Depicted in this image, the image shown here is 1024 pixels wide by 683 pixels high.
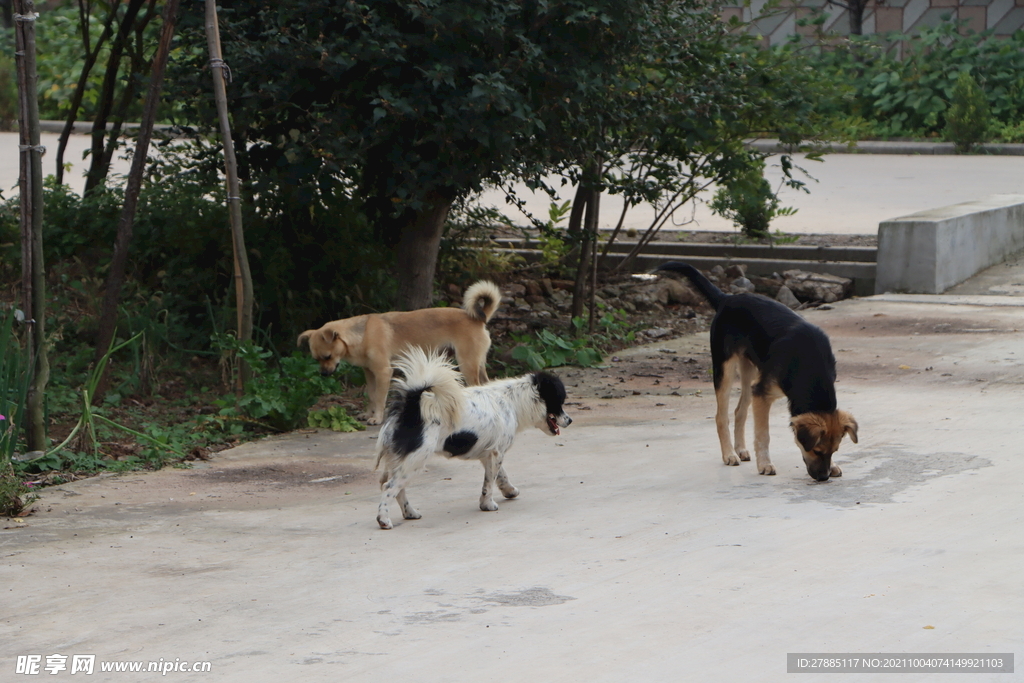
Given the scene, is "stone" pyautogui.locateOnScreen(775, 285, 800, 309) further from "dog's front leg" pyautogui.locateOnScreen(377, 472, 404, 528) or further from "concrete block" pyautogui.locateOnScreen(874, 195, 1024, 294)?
"dog's front leg" pyautogui.locateOnScreen(377, 472, 404, 528)

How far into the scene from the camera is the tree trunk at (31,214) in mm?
6734

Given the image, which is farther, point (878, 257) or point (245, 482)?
point (878, 257)

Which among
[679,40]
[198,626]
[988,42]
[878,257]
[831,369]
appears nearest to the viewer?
[198,626]

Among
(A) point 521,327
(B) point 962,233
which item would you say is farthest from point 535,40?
(B) point 962,233

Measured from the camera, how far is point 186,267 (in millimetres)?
10633

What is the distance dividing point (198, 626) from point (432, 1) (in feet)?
Result: 17.9

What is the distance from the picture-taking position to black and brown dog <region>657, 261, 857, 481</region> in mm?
6180

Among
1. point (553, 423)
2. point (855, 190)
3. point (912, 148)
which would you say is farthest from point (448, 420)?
point (912, 148)

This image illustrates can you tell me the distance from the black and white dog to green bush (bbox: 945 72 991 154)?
21.9m

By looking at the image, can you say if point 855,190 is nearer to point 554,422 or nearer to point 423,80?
point 423,80

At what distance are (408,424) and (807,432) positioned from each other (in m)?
2.10

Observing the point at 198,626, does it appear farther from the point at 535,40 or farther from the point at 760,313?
the point at 535,40

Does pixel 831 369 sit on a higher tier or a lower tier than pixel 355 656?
higher

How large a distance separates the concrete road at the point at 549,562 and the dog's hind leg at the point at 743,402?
0.18 metres
